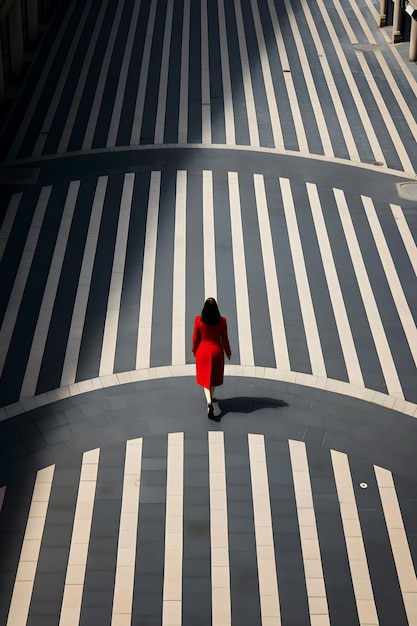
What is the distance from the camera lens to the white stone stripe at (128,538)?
45.2ft

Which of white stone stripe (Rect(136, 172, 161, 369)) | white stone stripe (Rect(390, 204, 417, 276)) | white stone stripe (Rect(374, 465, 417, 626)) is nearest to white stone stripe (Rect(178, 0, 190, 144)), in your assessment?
white stone stripe (Rect(136, 172, 161, 369))

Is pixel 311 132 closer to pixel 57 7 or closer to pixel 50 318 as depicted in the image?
pixel 50 318

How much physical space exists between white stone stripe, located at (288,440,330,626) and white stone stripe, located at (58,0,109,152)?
1357cm

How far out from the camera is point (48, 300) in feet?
66.8

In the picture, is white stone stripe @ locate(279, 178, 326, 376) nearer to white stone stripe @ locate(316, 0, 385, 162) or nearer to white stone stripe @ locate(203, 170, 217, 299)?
white stone stripe @ locate(203, 170, 217, 299)

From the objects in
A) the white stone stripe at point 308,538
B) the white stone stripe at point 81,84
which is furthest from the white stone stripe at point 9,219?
the white stone stripe at point 308,538

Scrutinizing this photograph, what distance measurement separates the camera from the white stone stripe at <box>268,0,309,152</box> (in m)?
27.7

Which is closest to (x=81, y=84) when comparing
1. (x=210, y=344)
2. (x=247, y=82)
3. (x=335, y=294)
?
(x=247, y=82)

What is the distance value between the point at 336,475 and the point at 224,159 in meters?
12.2

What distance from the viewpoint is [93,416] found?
1725 cm

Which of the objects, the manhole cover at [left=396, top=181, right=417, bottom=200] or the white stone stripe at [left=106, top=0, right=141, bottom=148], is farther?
the white stone stripe at [left=106, top=0, right=141, bottom=148]

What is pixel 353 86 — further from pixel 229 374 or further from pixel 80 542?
pixel 80 542

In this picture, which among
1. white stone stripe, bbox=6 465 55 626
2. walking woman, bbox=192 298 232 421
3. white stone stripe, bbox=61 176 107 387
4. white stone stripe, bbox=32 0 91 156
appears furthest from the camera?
white stone stripe, bbox=32 0 91 156

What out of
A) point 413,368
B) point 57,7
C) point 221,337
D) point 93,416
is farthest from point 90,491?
point 57,7
